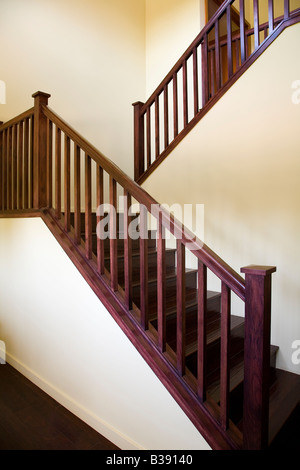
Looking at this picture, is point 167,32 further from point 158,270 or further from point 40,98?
point 158,270

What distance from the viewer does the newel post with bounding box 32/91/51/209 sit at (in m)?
2.21

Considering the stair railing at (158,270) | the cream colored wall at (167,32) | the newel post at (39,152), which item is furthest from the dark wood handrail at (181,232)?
the cream colored wall at (167,32)

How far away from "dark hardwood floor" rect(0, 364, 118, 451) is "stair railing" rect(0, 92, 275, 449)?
76 centimetres

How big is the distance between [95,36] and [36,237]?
3.01 metres

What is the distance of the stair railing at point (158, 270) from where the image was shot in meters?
1.16

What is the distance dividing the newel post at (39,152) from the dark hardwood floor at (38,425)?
56.4 inches

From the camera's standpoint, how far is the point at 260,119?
236 cm

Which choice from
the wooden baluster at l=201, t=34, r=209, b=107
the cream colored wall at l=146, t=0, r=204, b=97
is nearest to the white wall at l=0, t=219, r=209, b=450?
the wooden baluster at l=201, t=34, r=209, b=107

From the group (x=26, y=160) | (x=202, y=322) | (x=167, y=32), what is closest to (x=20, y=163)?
(x=26, y=160)

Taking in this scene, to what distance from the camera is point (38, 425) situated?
1.83 m

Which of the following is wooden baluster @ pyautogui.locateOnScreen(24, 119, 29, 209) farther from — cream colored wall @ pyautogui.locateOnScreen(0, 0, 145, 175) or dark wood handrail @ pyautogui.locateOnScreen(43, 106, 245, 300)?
cream colored wall @ pyautogui.locateOnScreen(0, 0, 145, 175)

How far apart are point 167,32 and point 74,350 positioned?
4.43 m

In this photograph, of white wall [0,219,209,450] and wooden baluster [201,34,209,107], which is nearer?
white wall [0,219,209,450]
